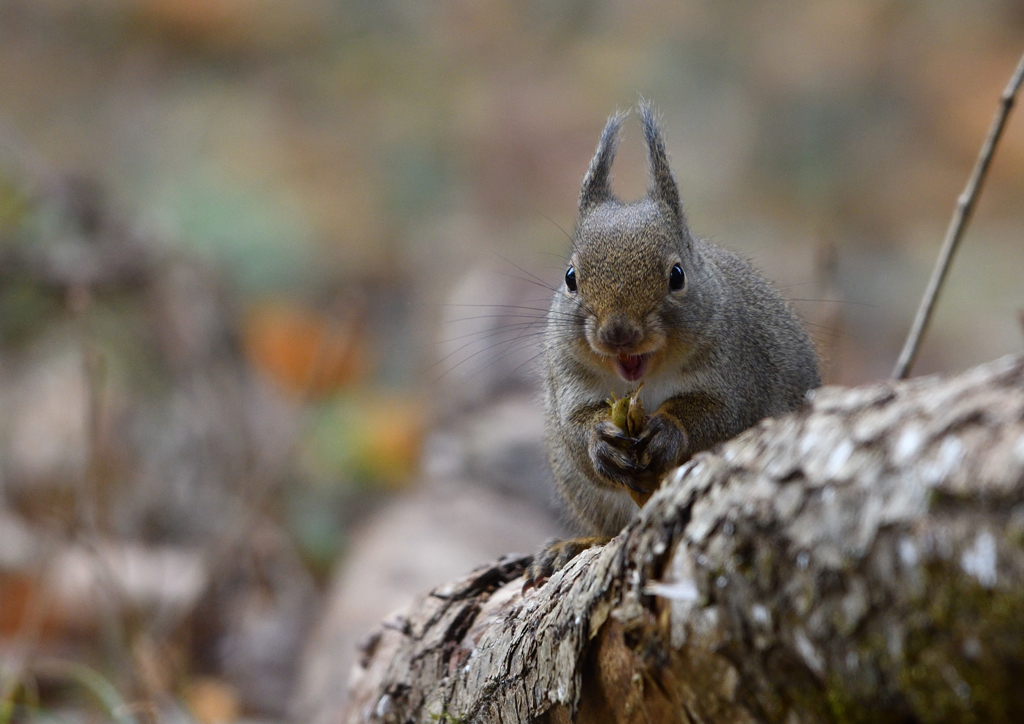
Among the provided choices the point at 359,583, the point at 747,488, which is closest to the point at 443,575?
the point at 359,583

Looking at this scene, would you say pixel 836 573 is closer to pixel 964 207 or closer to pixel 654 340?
pixel 654 340

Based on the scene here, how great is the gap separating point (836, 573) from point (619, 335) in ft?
4.00

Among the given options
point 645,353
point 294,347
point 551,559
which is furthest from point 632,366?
point 294,347

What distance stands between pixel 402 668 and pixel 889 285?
6.38 m

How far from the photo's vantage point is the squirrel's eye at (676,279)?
2.28 meters

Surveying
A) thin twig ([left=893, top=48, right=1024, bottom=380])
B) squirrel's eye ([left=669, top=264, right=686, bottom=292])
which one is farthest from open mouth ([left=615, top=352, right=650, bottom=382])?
thin twig ([left=893, top=48, right=1024, bottom=380])

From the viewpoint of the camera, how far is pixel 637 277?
2.25 metres

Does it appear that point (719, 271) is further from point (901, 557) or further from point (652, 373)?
point (901, 557)

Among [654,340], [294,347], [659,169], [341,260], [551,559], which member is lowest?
[551,559]

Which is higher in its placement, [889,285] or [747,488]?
[889,285]

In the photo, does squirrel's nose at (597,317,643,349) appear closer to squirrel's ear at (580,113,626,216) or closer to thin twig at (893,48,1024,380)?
squirrel's ear at (580,113,626,216)

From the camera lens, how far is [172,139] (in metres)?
9.43

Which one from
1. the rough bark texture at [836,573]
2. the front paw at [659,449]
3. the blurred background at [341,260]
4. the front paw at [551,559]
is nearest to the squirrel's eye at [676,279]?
the front paw at [659,449]

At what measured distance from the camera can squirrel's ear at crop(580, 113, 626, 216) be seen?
2.53m
